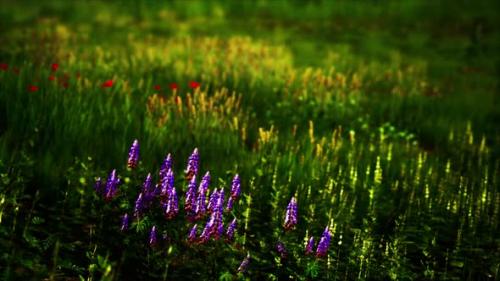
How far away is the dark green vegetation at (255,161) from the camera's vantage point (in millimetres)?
2906

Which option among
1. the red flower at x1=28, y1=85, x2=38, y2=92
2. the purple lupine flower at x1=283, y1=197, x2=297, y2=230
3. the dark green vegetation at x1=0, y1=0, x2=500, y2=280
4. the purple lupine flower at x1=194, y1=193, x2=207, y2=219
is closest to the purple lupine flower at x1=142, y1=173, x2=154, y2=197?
the dark green vegetation at x1=0, y1=0, x2=500, y2=280

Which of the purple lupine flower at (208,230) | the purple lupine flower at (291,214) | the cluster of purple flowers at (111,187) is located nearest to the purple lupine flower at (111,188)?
the cluster of purple flowers at (111,187)

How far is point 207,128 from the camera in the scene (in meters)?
4.77

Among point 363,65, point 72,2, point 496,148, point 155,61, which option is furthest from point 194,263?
point 72,2

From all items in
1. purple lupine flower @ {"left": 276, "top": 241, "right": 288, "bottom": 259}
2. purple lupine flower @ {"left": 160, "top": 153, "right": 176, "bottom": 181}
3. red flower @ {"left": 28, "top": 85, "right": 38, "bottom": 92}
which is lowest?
purple lupine flower @ {"left": 276, "top": 241, "right": 288, "bottom": 259}

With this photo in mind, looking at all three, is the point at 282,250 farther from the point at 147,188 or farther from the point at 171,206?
the point at 147,188

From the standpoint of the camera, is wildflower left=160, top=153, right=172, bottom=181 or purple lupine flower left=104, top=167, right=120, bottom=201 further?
purple lupine flower left=104, top=167, right=120, bottom=201

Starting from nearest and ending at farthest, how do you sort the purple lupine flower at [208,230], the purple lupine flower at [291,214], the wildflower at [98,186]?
the purple lupine flower at [208,230] < the purple lupine flower at [291,214] < the wildflower at [98,186]

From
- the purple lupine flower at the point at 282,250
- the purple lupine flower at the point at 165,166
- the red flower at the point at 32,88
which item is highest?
the red flower at the point at 32,88

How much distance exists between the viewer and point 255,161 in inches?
167

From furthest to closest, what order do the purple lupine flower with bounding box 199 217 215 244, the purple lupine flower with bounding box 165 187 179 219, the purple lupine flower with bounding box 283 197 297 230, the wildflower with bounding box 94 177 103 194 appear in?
the wildflower with bounding box 94 177 103 194, the purple lupine flower with bounding box 283 197 297 230, the purple lupine flower with bounding box 165 187 179 219, the purple lupine flower with bounding box 199 217 215 244

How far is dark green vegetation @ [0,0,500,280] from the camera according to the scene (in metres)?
2.91

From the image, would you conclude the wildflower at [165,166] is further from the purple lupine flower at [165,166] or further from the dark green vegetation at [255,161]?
the dark green vegetation at [255,161]

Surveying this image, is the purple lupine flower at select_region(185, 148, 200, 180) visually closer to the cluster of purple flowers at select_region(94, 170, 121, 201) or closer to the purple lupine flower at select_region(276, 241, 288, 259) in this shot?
the cluster of purple flowers at select_region(94, 170, 121, 201)
